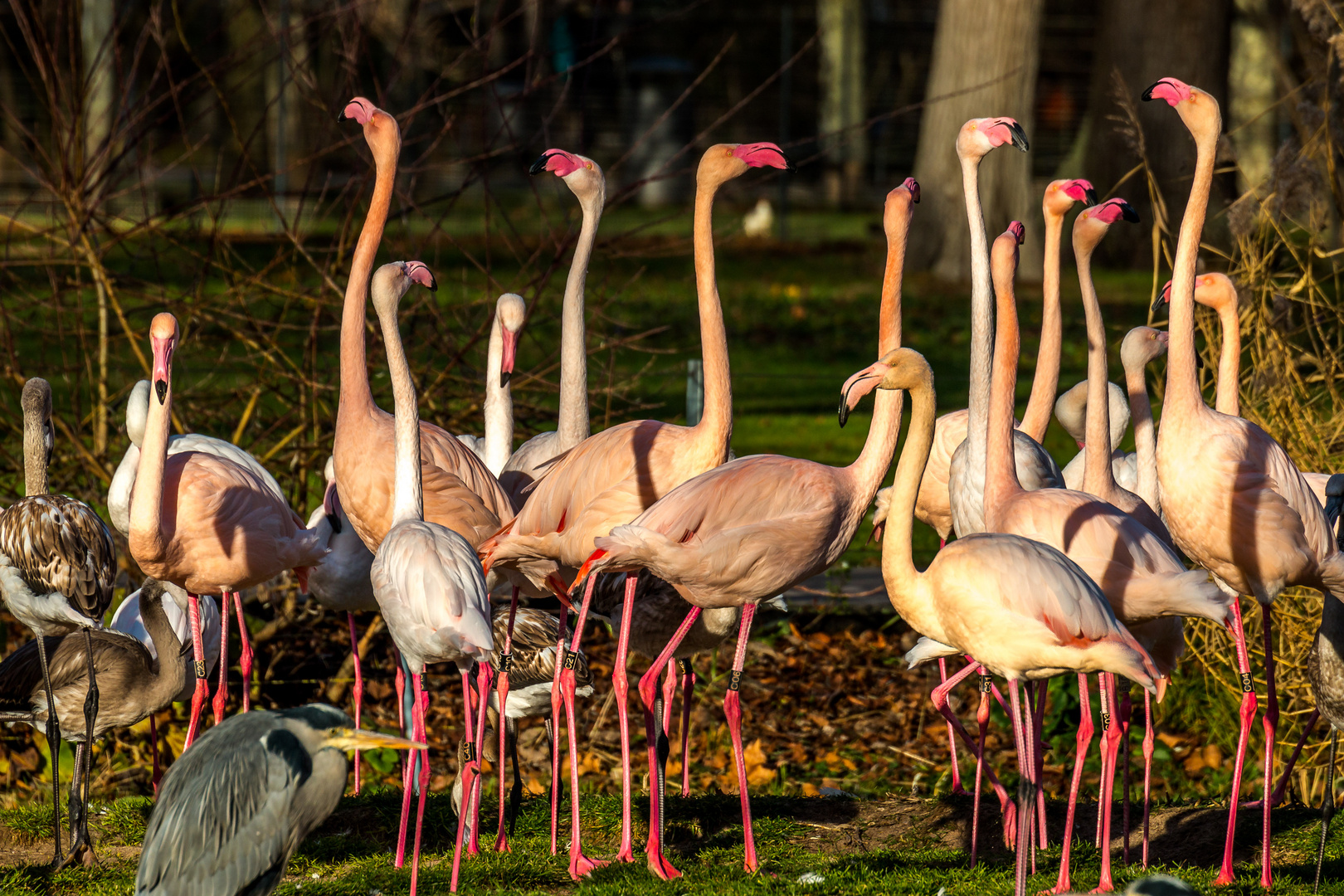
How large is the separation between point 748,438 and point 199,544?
576 cm

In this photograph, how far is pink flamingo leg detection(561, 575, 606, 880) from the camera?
15.4 ft

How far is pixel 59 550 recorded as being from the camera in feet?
16.1

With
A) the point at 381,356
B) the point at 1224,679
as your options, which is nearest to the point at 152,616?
the point at 381,356

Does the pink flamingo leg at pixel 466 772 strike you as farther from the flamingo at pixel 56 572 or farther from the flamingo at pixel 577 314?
the flamingo at pixel 56 572

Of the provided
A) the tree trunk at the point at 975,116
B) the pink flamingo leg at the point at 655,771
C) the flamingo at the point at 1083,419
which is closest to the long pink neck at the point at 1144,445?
the flamingo at the point at 1083,419

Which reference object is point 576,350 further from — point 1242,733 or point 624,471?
point 1242,733

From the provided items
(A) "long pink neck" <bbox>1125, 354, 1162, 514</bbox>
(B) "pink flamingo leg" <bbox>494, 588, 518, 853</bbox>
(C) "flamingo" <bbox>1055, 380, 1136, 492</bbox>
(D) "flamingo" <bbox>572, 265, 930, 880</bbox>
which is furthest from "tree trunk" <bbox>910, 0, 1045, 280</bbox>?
(D) "flamingo" <bbox>572, 265, 930, 880</bbox>

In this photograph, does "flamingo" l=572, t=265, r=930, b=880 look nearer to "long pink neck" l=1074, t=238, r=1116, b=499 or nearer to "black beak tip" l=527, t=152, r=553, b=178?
"long pink neck" l=1074, t=238, r=1116, b=499

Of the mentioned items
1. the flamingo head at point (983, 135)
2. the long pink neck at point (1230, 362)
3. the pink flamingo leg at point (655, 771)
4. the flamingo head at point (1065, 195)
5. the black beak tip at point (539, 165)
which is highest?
the flamingo head at point (983, 135)

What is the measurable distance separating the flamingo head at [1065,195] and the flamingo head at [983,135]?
23 centimetres

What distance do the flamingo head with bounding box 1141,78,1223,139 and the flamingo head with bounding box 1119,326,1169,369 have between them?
0.81m

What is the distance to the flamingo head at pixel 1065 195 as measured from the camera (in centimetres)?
534

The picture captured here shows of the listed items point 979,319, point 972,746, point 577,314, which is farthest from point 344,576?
point 979,319

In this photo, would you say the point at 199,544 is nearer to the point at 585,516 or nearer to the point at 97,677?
the point at 97,677
